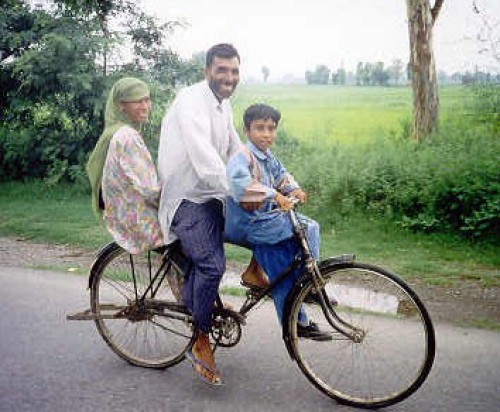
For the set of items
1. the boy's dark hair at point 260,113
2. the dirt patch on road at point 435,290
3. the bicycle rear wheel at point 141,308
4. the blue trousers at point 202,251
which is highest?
the boy's dark hair at point 260,113

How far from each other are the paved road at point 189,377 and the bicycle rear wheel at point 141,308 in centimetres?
14

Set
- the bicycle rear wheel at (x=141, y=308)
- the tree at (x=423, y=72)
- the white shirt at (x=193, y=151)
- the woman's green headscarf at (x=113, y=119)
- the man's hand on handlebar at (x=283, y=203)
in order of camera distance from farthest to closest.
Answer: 1. the tree at (x=423, y=72)
2. the bicycle rear wheel at (x=141, y=308)
3. the woman's green headscarf at (x=113, y=119)
4. the white shirt at (x=193, y=151)
5. the man's hand on handlebar at (x=283, y=203)

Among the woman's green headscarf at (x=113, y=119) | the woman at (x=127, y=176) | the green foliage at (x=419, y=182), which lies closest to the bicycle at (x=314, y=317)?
the woman at (x=127, y=176)

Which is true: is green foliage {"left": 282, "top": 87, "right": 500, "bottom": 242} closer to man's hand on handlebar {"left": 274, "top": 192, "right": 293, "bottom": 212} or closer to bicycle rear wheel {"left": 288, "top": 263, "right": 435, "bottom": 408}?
bicycle rear wheel {"left": 288, "top": 263, "right": 435, "bottom": 408}

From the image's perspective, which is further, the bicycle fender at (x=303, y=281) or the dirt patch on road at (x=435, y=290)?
the dirt patch on road at (x=435, y=290)

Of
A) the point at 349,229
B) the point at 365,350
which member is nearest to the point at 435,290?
the point at 365,350

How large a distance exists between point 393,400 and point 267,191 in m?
1.44

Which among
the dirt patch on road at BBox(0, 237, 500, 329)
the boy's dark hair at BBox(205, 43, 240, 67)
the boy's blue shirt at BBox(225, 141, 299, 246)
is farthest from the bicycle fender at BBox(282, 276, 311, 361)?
the dirt patch on road at BBox(0, 237, 500, 329)

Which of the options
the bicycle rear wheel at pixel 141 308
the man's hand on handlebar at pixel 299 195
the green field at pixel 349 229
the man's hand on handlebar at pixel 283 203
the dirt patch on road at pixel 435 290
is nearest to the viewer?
the man's hand on handlebar at pixel 283 203

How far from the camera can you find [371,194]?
8.37 metres

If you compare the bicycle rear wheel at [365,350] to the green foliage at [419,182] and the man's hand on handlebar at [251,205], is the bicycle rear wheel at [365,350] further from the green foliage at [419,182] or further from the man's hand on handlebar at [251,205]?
the green foliage at [419,182]

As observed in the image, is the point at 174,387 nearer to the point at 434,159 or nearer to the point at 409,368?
the point at 409,368

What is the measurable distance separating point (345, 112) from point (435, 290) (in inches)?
512

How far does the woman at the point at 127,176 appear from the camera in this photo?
370 cm
